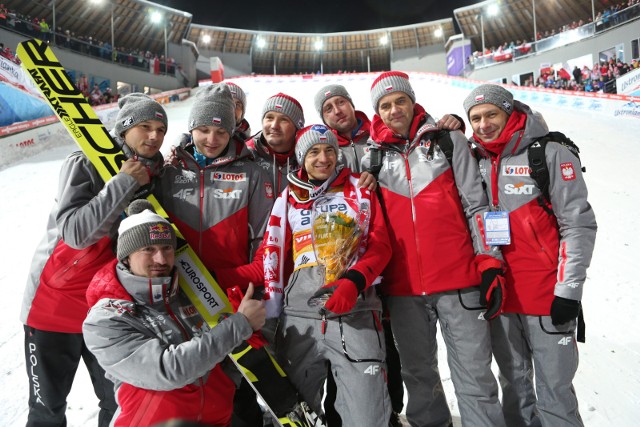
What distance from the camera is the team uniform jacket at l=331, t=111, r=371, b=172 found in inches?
118

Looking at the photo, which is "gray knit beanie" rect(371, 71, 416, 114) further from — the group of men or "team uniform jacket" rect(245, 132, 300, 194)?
"team uniform jacket" rect(245, 132, 300, 194)

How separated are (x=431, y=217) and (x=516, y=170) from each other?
0.58 metres

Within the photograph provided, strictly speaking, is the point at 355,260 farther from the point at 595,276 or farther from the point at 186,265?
the point at 595,276

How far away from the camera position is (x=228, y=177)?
249cm

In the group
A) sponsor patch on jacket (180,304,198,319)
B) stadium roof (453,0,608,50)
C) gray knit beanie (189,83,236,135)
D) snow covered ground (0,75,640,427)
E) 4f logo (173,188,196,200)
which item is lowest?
snow covered ground (0,75,640,427)

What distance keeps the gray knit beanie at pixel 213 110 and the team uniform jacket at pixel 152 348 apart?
968mm

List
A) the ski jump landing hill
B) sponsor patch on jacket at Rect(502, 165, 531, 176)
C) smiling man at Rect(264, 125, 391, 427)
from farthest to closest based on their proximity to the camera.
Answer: the ski jump landing hill, sponsor patch on jacket at Rect(502, 165, 531, 176), smiling man at Rect(264, 125, 391, 427)

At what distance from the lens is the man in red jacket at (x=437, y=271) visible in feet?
7.30

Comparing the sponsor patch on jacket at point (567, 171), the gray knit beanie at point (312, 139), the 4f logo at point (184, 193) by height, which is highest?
the gray knit beanie at point (312, 139)

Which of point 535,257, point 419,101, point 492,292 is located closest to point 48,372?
point 492,292

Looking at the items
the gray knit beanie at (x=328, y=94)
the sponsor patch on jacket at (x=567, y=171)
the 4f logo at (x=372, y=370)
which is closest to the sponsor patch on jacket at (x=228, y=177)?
the gray knit beanie at (x=328, y=94)

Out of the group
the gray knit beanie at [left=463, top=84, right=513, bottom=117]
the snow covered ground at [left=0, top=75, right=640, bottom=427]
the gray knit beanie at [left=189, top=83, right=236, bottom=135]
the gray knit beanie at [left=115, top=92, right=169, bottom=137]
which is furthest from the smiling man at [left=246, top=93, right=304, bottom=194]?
the snow covered ground at [left=0, top=75, right=640, bottom=427]

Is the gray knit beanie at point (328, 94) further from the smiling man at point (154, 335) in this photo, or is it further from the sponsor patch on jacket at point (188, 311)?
the sponsor patch on jacket at point (188, 311)

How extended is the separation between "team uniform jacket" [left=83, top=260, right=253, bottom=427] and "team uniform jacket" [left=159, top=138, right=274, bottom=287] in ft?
1.34
